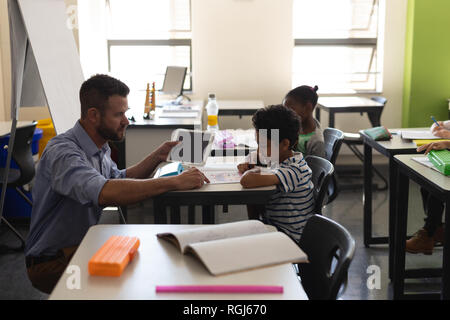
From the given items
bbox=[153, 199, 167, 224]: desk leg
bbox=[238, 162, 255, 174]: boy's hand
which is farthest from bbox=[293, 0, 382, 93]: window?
bbox=[153, 199, 167, 224]: desk leg

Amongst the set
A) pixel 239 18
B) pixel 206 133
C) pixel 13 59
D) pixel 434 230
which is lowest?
pixel 434 230

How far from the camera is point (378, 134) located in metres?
3.23

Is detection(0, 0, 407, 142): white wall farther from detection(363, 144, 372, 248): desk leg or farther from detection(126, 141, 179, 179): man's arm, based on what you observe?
detection(126, 141, 179, 179): man's arm

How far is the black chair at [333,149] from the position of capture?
118 inches

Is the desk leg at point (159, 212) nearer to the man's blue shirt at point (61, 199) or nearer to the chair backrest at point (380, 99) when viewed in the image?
the man's blue shirt at point (61, 199)

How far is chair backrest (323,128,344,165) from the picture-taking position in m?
3.00

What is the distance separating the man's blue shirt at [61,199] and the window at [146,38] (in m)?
3.93

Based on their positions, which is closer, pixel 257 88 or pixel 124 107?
pixel 124 107

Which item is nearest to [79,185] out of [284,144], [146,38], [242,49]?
[284,144]

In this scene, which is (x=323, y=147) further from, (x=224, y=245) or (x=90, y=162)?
(x=224, y=245)

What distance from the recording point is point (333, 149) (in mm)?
3018

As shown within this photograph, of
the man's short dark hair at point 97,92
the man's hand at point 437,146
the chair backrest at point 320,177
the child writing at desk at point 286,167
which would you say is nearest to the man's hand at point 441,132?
the man's hand at point 437,146
